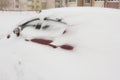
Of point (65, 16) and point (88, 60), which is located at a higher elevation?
point (65, 16)

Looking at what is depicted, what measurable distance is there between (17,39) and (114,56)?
7.35 ft

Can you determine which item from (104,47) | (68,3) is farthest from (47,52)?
(68,3)

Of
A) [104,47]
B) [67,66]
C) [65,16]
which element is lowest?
[67,66]

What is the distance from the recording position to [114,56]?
3.09m

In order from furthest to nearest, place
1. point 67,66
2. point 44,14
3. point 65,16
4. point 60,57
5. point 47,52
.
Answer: point 44,14
point 65,16
point 47,52
point 60,57
point 67,66

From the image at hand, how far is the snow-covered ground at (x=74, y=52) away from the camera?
3.09 metres

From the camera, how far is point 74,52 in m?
A: 3.49

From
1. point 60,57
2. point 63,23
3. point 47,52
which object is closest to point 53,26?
point 63,23

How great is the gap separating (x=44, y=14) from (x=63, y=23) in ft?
2.29

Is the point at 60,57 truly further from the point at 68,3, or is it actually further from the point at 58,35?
the point at 68,3

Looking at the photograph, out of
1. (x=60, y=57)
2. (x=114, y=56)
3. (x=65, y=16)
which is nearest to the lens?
(x=114, y=56)

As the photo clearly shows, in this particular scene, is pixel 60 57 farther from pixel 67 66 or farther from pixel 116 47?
pixel 116 47

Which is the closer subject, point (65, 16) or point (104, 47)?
point (104, 47)

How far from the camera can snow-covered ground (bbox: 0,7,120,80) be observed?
10.1 feet
